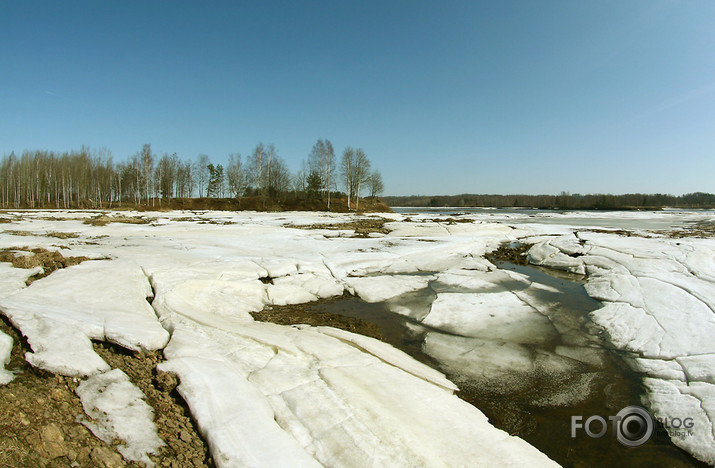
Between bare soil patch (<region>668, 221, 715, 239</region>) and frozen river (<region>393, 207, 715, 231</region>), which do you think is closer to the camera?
bare soil patch (<region>668, 221, 715, 239</region>)

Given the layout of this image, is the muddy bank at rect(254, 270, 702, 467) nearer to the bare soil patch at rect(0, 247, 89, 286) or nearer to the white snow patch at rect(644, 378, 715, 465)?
the white snow patch at rect(644, 378, 715, 465)

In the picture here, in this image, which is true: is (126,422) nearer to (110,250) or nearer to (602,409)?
(602,409)

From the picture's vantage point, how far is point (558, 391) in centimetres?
488

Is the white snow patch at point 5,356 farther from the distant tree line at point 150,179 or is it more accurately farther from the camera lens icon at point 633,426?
the distant tree line at point 150,179

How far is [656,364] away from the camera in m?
5.55

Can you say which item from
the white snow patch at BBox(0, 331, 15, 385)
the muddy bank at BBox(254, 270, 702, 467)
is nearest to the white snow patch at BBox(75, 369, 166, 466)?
the white snow patch at BBox(0, 331, 15, 385)

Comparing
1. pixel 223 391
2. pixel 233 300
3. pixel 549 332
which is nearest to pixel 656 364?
pixel 549 332

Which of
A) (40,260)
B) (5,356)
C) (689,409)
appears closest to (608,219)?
(689,409)

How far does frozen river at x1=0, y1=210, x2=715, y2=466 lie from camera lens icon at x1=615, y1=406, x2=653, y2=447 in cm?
14

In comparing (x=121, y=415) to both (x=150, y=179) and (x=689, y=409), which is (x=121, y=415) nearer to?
(x=689, y=409)

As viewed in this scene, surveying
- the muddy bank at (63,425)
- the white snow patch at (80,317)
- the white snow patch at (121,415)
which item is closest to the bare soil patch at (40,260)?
the white snow patch at (80,317)

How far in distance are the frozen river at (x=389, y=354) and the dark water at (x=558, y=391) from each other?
0.02 metres

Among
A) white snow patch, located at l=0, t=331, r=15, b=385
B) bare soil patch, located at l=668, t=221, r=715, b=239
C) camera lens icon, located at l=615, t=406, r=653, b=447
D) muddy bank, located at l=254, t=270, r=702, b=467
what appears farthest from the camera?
bare soil patch, located at l=668, t=221, r=715, b=239

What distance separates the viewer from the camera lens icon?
3967 mm
